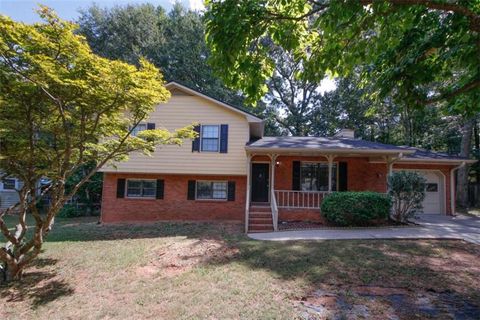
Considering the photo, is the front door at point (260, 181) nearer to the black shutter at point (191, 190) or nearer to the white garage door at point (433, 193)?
the black shutter at point (191, 190)

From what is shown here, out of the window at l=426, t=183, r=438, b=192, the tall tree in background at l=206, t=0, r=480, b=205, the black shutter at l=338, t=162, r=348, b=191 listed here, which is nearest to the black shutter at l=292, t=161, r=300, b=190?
the black shutter at l=338, t=162, r=348, b=191

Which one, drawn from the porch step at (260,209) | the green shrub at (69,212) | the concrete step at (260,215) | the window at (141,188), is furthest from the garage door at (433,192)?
the green shrub at (69,212)

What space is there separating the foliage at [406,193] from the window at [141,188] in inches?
413

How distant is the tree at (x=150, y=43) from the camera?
82.1ft

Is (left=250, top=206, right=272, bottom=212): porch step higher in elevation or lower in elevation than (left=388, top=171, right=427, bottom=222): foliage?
lower

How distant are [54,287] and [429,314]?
23.7ft

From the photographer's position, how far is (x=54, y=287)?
6312 millimetres

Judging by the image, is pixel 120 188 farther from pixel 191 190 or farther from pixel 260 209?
pixel 260 209

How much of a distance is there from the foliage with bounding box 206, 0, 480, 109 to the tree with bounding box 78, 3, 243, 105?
20.5m

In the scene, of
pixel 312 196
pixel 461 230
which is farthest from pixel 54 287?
pixel 461 230

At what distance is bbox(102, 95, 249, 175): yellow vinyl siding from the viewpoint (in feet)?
43.8

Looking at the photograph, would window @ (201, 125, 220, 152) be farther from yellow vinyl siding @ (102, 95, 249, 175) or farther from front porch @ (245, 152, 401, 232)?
front porch @ (245, 152, 401, 232)

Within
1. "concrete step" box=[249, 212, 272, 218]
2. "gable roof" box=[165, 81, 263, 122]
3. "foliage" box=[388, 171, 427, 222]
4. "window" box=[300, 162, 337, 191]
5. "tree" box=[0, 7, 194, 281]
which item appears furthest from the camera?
"window" box=[300, 162, 337, 191]

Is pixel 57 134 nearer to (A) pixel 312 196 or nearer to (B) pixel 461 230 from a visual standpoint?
(A) pixel 312 196
